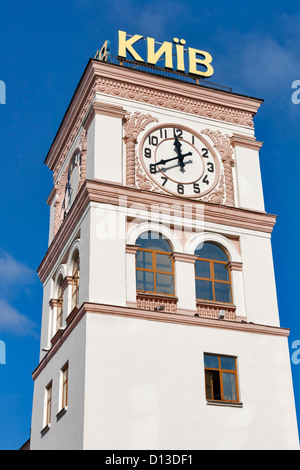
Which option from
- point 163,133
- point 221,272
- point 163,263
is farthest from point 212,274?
point 163,133

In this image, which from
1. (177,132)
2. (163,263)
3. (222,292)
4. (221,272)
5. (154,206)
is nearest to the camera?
(163,263)

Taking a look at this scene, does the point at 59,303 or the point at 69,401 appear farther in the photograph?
the point at 59,303

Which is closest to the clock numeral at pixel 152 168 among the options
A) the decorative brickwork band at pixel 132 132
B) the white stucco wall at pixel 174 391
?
the decorative brickwork band at pixel 132 132

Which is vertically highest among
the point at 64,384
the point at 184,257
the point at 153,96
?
the point at 153,96

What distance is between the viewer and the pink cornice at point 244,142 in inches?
1288

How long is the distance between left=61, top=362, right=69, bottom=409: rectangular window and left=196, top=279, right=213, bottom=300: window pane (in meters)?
5.54

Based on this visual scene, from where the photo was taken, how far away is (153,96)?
1273 inches

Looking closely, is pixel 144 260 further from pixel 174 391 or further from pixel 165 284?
pixel 174 391

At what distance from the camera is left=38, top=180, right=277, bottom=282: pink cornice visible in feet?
94.2

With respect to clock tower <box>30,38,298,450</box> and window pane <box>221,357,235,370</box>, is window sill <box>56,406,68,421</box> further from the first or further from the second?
window pane <box>221,357,235,370</box>

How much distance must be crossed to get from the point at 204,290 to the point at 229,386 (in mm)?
3811

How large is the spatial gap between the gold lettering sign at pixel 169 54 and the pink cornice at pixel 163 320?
12.3 meters

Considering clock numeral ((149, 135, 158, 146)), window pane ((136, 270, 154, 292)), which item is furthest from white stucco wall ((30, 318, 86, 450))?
clock numeral ((149, 135, 158, 146))

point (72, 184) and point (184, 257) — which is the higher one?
point (72, 184)
